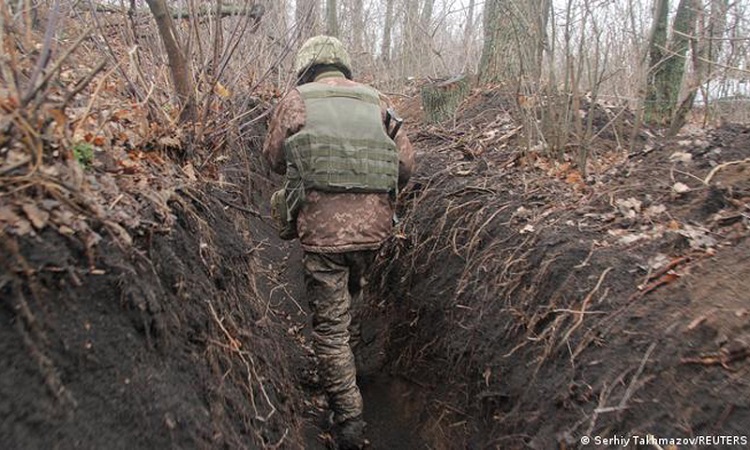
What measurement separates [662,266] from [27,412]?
2769 mm

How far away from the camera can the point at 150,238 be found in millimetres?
2090

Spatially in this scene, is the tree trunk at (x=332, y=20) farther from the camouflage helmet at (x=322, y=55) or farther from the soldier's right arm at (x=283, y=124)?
the soldier's right arm at (x=283, y=124)

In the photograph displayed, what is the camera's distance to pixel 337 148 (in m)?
3.50

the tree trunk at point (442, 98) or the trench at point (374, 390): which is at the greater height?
the tree trunk at point (442, 98)

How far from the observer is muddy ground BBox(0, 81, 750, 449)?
159 cm

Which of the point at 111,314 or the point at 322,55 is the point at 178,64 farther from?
the point at 111,314

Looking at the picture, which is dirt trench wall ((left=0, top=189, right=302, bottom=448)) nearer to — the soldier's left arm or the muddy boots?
the muddy boots

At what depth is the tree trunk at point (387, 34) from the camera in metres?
12.2

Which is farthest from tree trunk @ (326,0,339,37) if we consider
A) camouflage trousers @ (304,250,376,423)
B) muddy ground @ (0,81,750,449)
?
camouflage trousers @ (304,250,376,423)

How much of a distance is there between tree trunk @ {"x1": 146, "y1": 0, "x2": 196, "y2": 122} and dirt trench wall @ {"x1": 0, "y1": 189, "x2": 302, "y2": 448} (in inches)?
31.9

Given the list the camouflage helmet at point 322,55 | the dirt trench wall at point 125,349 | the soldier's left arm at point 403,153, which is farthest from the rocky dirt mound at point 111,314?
the soldier's left arm at point 403,153

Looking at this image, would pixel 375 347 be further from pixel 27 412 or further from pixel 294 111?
pixel 27 412

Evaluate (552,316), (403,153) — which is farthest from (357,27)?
(552,316)

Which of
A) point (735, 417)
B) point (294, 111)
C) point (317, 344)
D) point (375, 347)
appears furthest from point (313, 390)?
point (735, 417)
